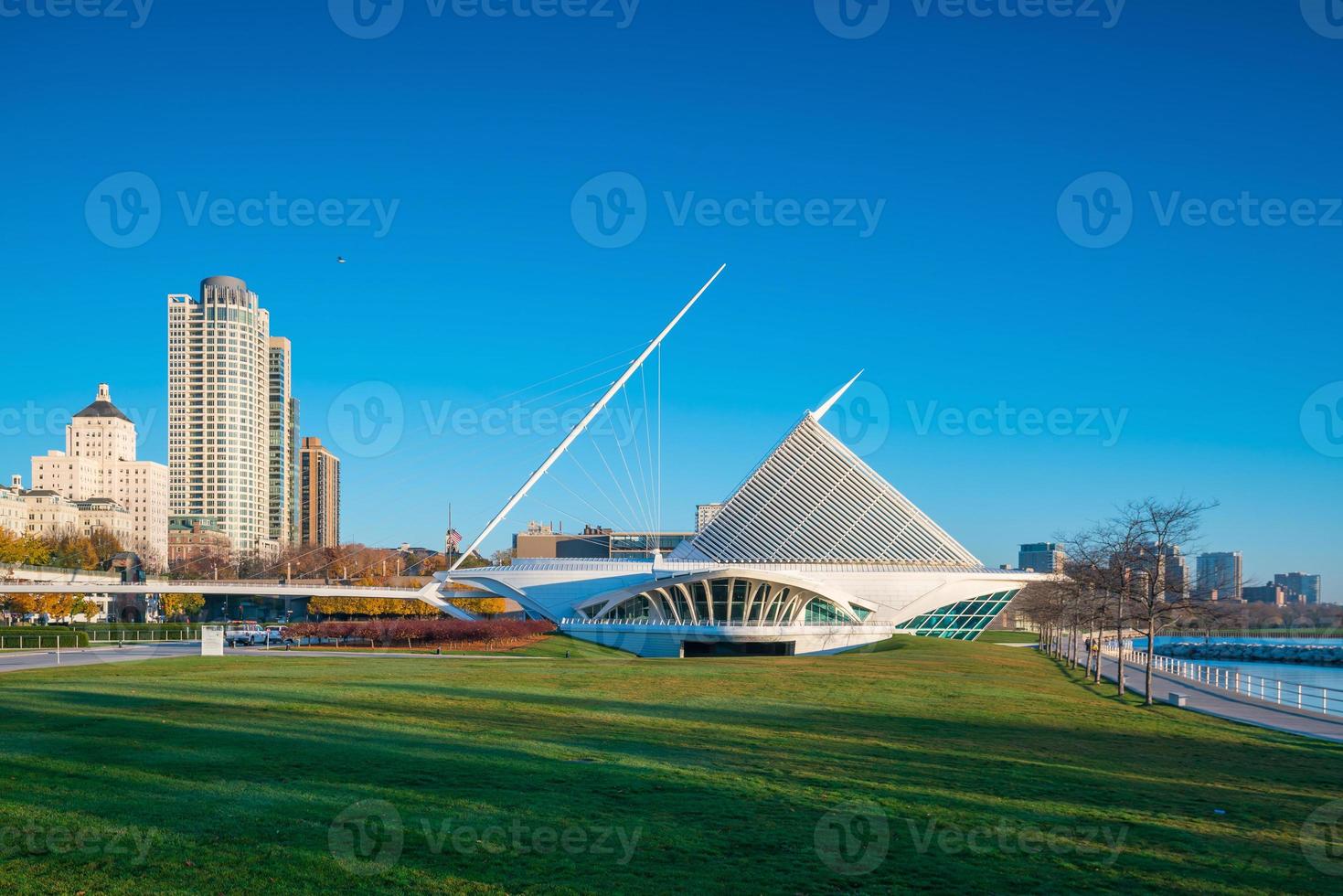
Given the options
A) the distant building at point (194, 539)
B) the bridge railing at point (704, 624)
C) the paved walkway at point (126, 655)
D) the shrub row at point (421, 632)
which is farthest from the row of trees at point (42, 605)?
the distant building at point (194, 539)

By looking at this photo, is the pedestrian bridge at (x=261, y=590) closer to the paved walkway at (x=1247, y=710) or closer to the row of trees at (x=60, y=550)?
the row of trees at (x=60, y=550)

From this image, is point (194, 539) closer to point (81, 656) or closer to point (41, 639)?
point (41, 639)

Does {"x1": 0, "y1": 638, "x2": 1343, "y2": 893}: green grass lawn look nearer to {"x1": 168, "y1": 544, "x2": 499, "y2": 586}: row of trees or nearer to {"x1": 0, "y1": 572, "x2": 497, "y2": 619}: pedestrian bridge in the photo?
{"x1": 0, "y1": 572, "x2": 497, "y2": 619}: pedestrian bridge

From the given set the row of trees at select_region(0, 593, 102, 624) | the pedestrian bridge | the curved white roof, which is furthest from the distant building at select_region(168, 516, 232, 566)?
the curved white roof

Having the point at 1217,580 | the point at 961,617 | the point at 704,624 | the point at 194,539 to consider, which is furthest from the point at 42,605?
the point at 194,539

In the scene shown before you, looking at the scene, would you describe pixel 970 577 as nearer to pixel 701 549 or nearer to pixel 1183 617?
→ pixel 701 549
